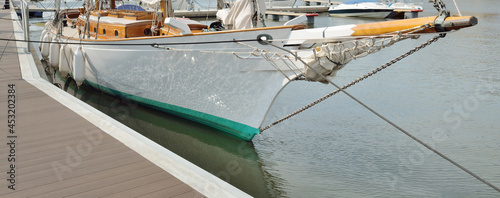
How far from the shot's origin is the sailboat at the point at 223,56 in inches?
280

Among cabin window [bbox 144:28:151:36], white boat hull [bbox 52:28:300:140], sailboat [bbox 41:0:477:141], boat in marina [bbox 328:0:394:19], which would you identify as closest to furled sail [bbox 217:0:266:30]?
sailboat [bbox 41:0:477:141]

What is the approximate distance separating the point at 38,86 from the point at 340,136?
5.71m

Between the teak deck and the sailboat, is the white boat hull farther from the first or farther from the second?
the teak deck

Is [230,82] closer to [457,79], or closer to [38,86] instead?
[38,86]

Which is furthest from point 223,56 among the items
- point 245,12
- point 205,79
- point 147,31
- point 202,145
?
point 147,31

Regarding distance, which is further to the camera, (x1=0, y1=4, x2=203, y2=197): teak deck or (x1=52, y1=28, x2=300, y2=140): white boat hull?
(x1=52, y1=28, x2=300, y2=140): white boat hull

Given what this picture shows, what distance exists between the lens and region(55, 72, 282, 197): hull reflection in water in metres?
7.98

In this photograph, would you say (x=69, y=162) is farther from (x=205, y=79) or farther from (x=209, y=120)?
(x=209, y=120)

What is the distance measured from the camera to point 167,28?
10125 millimetres

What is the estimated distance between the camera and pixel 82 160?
19.5ft

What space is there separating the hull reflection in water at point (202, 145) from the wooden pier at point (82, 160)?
1.87 metres

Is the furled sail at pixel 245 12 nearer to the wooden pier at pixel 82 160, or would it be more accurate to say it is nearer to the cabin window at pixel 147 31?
the cabin window at pixel 147 31

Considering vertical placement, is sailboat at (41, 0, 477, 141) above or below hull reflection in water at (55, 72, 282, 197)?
above

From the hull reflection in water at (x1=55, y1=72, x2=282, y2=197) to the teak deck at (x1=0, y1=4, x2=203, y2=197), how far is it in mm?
2105
